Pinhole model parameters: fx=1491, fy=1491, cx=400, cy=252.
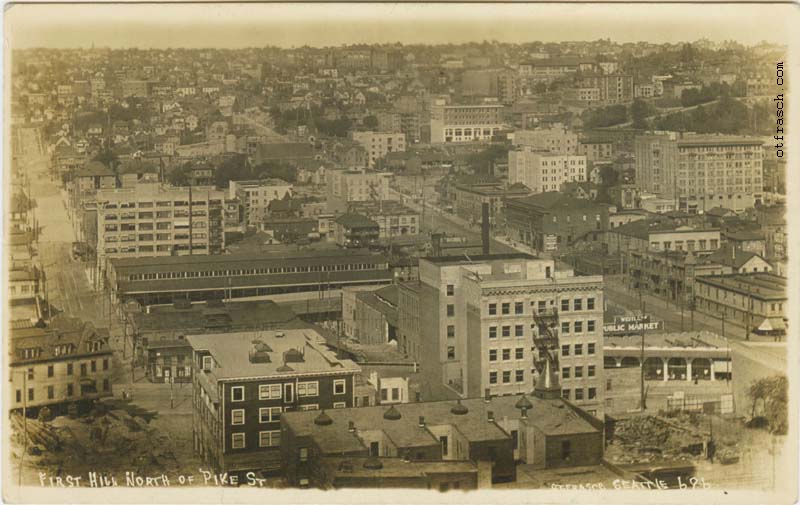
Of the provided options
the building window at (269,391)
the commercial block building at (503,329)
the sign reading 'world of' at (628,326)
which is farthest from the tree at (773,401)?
the building window at (269,391)

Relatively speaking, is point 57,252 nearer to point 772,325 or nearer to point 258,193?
point 258,193

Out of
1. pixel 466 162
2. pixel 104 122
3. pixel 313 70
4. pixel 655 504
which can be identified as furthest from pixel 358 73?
pixel 655 504

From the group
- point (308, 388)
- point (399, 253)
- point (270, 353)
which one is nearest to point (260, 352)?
point (270, 353)

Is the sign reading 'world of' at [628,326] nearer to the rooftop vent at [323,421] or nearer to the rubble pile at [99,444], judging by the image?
the rooftop vent at [323,421]

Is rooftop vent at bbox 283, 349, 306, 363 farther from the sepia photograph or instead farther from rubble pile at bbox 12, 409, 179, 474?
rubble pile at bbox 12, 409, 179, 474

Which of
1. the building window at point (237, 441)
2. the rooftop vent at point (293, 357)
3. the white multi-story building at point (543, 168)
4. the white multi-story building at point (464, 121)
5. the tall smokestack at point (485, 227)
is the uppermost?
the white multi-story building at point (464, 121)

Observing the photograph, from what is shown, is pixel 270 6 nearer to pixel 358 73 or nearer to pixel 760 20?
pixel 358 73

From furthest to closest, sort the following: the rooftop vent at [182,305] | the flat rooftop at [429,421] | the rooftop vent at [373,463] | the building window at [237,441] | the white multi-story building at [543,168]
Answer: the white multi-story building at [543,168]
the rooftop vent at [182,305]
the building window at [237,441]
the flat rooftop at [429,421]
the rooftop vent at [373,463]
